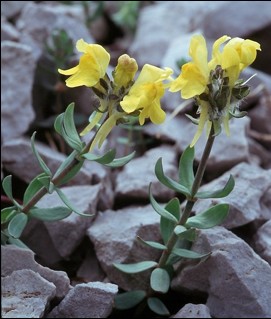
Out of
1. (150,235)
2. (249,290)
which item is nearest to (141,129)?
→ (150,235)

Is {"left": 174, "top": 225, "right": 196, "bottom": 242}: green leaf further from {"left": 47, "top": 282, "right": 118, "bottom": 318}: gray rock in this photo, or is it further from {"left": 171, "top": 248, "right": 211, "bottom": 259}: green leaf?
{"left": 47, "top": 282, "right": 118, "bottom": 318}: gray rock

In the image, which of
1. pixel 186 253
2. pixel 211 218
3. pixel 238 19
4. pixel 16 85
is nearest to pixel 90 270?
pixel 186 253

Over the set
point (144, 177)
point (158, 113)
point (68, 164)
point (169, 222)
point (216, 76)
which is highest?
point (216, 76)

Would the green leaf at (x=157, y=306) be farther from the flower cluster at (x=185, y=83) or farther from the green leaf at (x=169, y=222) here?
the flower cluster at (x=185, y=83)

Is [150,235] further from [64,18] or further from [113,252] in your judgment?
[64,18]

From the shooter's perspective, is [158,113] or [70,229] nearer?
[158,113]

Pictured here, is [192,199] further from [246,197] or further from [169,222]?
[246,197]

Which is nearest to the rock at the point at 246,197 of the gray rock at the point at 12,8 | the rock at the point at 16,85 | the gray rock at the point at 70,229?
the gray rock at the point at 70,229
